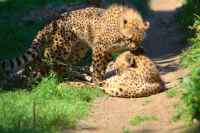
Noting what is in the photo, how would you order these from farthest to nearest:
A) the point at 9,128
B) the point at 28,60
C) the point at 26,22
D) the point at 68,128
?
the point at 26,22 < the point at 28,60 < the point at 68,128 < the point at 9,128

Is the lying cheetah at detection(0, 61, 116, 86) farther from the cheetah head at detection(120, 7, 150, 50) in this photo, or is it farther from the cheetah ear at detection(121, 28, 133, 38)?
the cheetah ear at detection(121, 28, 133, 38)

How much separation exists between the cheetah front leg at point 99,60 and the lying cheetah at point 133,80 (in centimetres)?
27

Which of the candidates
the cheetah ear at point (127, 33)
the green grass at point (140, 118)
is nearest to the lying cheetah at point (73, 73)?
the cheetah ear at point (127, 33)

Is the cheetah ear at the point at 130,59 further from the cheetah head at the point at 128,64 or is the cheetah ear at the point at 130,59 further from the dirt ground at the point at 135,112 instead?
the dirt ground at the point at 135,112

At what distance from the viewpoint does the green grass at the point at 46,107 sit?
316 cm

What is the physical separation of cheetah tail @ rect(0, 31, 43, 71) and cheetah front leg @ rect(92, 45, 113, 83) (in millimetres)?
1141

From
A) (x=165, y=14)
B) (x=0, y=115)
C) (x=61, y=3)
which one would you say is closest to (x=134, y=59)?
(x=0, y=115)

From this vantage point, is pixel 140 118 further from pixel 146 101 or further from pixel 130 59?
pixel 130 59

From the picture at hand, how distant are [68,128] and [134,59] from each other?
7.01ft

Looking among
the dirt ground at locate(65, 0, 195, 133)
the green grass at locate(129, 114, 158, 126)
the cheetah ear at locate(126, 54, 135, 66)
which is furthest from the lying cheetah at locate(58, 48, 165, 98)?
the green grass at locate(129, 114, 158, 126)

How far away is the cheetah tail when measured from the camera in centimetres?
453

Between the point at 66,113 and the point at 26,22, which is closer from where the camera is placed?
the point at 66,113

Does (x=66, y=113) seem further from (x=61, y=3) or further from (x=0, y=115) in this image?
(x=61, y=3)

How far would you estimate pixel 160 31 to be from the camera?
35.6 feet
